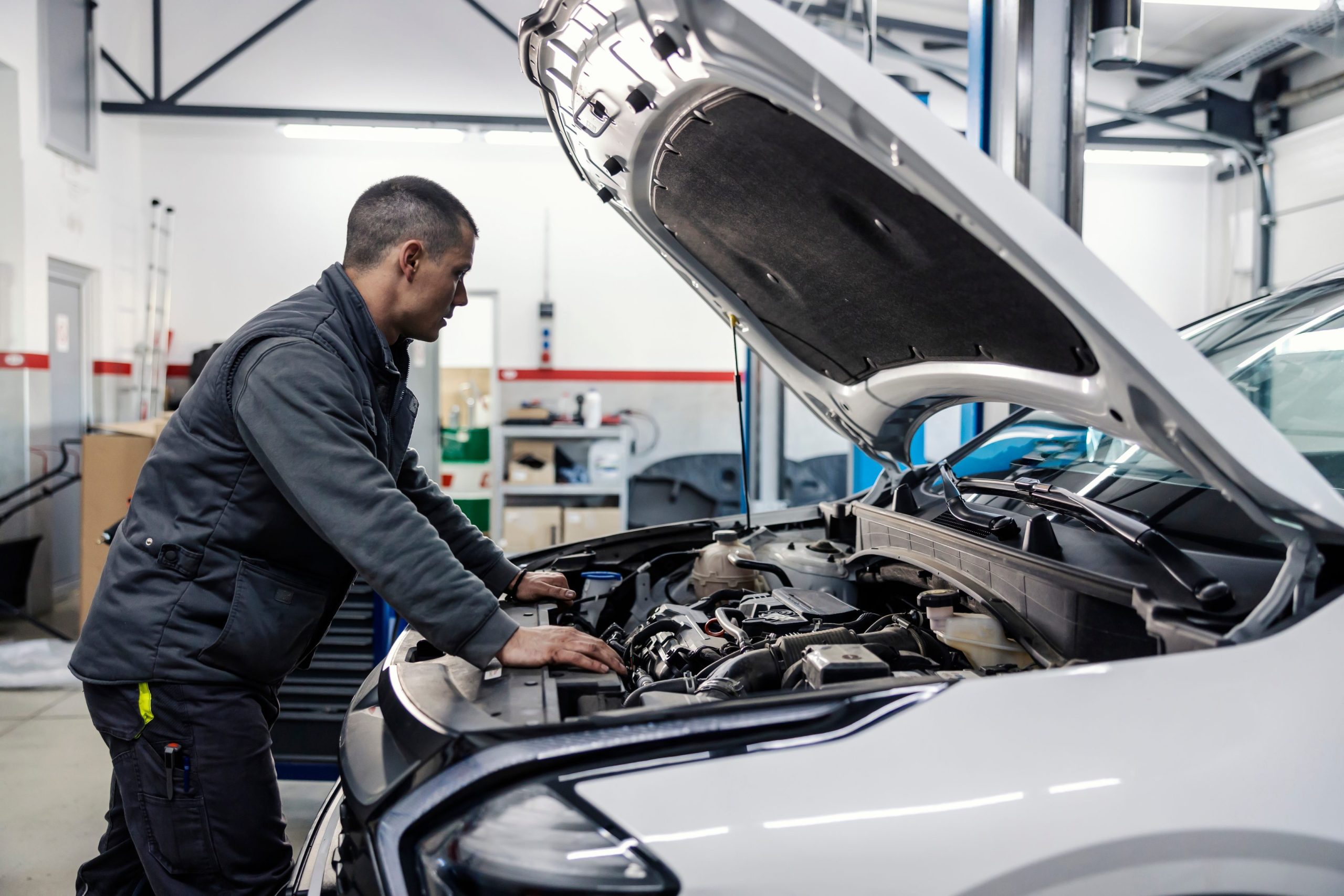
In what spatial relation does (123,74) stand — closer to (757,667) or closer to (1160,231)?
(757,667)

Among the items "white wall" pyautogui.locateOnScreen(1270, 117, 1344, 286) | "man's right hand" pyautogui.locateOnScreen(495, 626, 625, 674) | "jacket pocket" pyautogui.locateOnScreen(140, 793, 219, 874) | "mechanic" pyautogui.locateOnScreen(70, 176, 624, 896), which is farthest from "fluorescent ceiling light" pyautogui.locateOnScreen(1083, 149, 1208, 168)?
"jacket pocket" pyautogui.locateOnScreen(140, 793, 219, 874)

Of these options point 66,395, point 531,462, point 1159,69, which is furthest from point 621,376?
point 1159,69

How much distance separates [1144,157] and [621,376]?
4750 millimetres

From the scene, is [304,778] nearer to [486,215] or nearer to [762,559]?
[762,559]

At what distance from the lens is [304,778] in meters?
2.58

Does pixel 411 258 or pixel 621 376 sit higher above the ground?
pixel 621 376

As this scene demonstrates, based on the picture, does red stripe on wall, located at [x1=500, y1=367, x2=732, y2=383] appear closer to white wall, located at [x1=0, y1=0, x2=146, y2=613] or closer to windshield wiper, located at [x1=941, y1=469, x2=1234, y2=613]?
white wall, located at [x1=0, y1=0, x2=146, y2=613]

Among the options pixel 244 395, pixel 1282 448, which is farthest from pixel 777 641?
pixel 244 395

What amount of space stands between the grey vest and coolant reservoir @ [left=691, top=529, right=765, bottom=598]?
32.2 inches

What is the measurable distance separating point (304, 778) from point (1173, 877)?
240cm

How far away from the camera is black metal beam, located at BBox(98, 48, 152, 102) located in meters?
6.36

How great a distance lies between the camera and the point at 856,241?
136 centimetres

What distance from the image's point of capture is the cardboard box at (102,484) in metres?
4.66

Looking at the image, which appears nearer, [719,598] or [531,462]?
[719,598]
